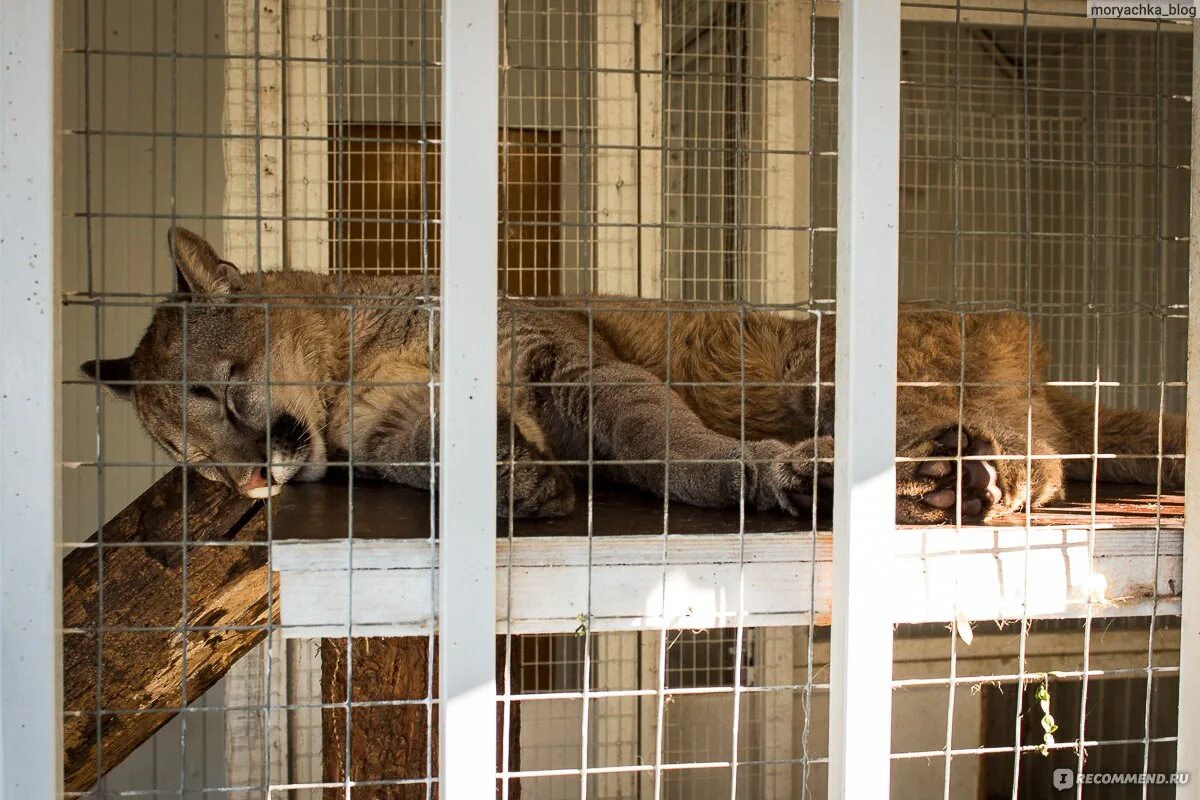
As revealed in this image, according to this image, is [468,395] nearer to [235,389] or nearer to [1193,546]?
[235,389]

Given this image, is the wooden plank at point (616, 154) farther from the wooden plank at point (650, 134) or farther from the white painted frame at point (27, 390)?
the white painted frame at point (27, 390)

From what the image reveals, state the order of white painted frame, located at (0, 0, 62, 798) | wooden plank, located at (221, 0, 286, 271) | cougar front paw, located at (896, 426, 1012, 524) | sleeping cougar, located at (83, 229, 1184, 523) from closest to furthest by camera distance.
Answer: white painted frame, located at (0, 0, 62, 798), cougar front paw, located at (896, 426, 1012, 524), sleeping cougar, located at (83, 229, 1184, 523), wooden plank, located at (221, 0, 286, 271)

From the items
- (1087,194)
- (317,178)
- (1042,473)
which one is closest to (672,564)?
(1042,473)

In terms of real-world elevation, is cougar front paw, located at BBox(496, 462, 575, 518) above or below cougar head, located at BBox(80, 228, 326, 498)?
below

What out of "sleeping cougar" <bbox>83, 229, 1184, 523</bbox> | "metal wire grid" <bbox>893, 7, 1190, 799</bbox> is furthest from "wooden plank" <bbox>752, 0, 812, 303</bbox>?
"sleeping cougar" <bbox>83, 229, 1184, 523</bbox>

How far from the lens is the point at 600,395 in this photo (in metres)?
3.33

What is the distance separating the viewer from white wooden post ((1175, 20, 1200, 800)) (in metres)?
2.59

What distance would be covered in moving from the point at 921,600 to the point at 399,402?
1.66 m

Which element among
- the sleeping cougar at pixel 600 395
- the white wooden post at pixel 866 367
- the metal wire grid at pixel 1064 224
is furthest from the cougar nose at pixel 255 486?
the metal wire grid at pixel 1064 224

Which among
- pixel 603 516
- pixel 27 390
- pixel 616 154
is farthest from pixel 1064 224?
pixel 27 390

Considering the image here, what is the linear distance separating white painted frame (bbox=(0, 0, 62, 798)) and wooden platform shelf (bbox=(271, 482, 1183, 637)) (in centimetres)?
45

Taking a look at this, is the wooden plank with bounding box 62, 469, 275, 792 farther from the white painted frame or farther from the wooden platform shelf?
the white painted frame

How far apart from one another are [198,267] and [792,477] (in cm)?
167

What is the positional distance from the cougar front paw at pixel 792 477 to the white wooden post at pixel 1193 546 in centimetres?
80
